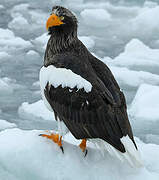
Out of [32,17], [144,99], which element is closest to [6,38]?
[32,17]

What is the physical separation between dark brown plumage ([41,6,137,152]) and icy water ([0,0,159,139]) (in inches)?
102

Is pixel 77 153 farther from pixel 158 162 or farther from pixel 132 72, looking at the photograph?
pixel 132 72

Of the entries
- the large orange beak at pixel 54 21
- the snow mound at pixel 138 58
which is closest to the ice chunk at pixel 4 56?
the snow mound at pixel 138 58

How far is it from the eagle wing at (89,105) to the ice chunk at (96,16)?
684 centimetres

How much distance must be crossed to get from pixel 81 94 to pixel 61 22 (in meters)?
0.58

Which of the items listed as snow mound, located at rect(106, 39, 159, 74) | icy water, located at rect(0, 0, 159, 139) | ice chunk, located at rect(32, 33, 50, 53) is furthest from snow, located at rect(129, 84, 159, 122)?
ice chunk, located at rect(32, 33, 50, 53)

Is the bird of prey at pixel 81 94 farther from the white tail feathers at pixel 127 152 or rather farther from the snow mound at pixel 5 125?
the snow mound at pixel 5 125

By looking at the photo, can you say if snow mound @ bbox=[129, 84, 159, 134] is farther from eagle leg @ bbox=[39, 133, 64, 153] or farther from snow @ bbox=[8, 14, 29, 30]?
snow @ bbox=[8, 14, 29, 30]

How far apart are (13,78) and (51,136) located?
4253 millimetres

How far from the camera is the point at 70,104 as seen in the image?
262 cm

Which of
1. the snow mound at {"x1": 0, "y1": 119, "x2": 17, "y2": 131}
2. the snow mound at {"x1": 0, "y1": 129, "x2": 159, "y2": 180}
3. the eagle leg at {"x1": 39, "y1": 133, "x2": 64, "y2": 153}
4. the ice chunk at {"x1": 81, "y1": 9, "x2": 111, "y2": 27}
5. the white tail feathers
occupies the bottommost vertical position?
the snow mound at {"x1": 0, "y1": 119, "x2": 17, "y2": 131}

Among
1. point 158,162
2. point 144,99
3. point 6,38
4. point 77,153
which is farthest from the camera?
point 6,38

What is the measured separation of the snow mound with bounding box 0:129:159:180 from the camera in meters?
2.60

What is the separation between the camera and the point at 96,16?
959 cm
